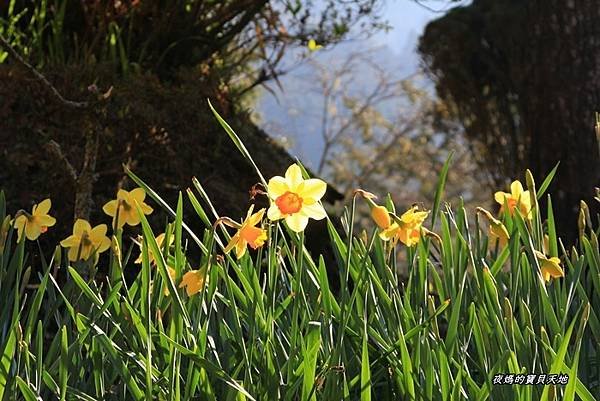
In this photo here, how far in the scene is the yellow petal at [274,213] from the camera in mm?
1090

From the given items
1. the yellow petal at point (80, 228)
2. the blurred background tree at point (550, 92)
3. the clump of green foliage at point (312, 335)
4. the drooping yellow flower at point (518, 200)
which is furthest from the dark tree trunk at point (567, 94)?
the yellow petal at point (80, 228)

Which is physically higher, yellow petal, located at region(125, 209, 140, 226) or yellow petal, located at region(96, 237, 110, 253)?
yellow petal, located at region(125, 209, 140, 226)

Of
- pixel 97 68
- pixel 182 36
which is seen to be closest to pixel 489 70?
pixel 182 36

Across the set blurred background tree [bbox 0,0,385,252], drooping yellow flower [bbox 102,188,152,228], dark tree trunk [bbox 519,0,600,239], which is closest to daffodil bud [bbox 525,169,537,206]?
drooping yellow flower [bbox 102,188,152,228]

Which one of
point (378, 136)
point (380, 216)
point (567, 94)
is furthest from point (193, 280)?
point (378, 136)

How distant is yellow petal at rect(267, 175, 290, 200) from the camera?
1.12 m

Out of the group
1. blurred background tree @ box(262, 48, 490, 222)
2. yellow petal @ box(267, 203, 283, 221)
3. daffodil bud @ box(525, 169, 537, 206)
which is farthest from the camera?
blurred background tree @ box(262, 48, 490, 222)

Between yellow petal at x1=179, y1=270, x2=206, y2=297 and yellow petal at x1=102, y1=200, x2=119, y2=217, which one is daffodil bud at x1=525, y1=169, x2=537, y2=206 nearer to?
yellow petal at x1=179, y1=270, x2=206, y2=297

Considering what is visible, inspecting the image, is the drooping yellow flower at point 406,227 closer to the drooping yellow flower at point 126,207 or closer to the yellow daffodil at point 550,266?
the yellow daffodil at point 550,266

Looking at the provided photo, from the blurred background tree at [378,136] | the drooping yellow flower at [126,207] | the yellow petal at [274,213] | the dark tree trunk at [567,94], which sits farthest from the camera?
the blurred background tree at [378,136]

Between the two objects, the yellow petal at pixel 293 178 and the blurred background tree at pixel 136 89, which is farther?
the blurred background tree at pixel 136 89

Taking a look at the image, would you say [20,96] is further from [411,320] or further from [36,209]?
[411,320]

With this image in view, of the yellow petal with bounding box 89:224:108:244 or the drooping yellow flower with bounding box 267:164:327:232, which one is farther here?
the yellow petal with bounding box 89:224:108:244

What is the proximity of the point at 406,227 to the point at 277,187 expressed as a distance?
0.23 meters
